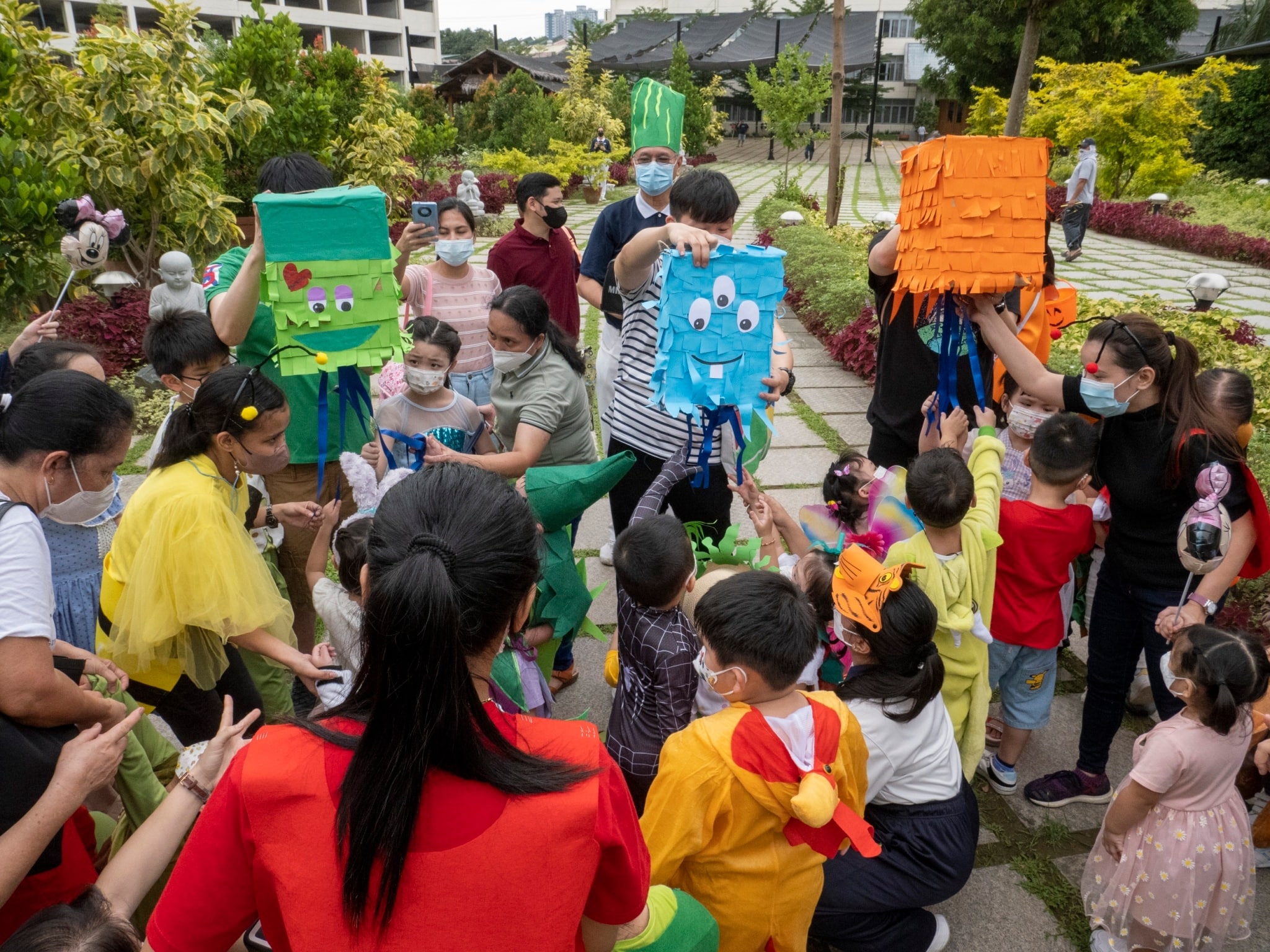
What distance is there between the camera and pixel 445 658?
102 centimetres

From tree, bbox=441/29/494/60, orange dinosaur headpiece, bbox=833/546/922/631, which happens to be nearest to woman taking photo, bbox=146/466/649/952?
orange dinosaur headpiece, bbox=833/546/922/631

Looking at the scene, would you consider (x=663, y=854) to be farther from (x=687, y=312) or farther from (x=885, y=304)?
(x=885, y=304)

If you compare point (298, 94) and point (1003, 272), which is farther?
point (298, 94)

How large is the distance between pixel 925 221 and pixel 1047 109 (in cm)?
1756

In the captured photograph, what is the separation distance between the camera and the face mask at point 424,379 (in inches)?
121

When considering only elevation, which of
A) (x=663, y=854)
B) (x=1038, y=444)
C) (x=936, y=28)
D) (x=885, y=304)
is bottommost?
(x=663, y=854)

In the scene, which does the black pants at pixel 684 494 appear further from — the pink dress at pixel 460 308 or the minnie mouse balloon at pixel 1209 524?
the minnie mouse balloon at pixel 1209 524

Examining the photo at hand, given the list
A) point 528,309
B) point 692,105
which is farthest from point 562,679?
point 692,105

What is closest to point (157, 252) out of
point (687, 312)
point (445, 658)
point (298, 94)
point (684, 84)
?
point (298, 94)

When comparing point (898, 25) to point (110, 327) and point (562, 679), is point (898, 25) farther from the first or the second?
point (562, 679)

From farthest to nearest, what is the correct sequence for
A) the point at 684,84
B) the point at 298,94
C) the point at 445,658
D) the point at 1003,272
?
1. the point at 684,84
2. the point at 298,94
3. the point at 1003,272
4. the point at 445,658

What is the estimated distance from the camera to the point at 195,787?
1604 mm

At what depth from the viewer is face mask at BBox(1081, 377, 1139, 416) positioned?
248 cm

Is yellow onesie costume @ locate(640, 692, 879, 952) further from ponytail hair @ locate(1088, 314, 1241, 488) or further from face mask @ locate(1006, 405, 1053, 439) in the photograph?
face mask @ locate(1006, 405, 1053, 439)
